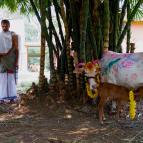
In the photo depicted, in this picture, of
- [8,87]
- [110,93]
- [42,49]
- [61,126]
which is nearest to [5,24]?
[42,49]

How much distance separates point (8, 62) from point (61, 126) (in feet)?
7.96

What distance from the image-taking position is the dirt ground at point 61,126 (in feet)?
18.1

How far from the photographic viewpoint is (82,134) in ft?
18.8

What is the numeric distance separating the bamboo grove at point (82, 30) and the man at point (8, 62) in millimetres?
745

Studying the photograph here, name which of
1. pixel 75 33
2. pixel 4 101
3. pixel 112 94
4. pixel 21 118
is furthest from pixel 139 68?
pixel 4 101

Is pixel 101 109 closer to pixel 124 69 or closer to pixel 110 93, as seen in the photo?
pixel 110 93

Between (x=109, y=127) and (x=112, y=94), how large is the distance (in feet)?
1.66

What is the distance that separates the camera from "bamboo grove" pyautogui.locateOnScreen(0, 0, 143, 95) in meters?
6.89

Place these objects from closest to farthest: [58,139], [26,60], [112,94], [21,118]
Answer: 1. [58,139]
2. [112,94]
3. [21,118]
4. [26,60]

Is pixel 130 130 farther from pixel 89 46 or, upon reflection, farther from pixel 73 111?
pixel 89 46

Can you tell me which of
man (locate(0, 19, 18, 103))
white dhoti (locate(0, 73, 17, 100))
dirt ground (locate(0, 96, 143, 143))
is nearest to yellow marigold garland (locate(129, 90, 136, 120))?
dirt ground (locate(0, 96, 143, 143))

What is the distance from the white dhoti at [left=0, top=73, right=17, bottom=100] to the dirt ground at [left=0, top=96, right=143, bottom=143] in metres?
0.78

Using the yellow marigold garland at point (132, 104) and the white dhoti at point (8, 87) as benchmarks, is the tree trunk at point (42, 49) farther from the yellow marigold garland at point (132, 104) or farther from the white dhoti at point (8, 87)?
the yellow marigold garland at point (132, 104)

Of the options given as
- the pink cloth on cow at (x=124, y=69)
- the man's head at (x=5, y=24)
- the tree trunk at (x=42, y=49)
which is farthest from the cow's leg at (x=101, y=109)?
the man's head at (x=5, y=24)
